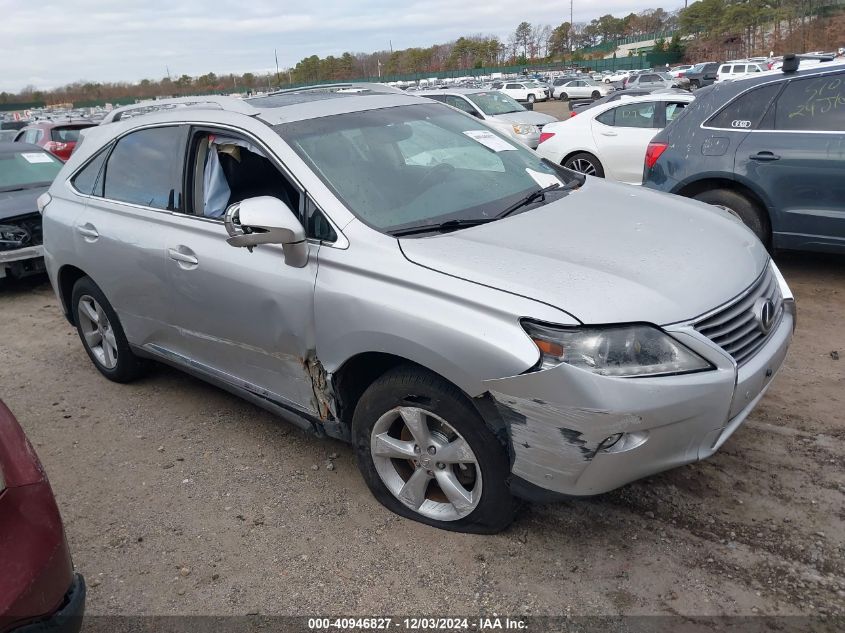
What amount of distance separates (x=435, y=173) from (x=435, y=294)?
101 centimetres

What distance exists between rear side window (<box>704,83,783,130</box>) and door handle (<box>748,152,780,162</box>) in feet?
0.87

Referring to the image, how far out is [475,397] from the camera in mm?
2510

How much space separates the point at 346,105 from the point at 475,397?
190 centimetres

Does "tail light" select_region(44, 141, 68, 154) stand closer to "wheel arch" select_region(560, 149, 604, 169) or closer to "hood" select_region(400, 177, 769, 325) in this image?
"wheel arch" select_region(560, 149, 604, 169)

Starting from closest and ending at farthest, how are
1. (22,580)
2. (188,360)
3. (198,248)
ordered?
1. (22,580)
2. (198,248)
3. (188,360)

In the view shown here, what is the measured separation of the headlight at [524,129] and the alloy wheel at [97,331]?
10.2 metres

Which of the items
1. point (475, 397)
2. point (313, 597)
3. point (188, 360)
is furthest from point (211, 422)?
point (475, 397)

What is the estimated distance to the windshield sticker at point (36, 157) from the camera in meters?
8.59

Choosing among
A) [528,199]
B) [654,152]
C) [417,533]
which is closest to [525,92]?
[654,152]

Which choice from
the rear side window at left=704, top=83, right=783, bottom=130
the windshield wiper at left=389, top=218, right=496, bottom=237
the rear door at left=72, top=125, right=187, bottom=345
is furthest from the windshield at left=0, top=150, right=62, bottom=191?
the rear side window at left=704, top=83, right=783, bottom=130

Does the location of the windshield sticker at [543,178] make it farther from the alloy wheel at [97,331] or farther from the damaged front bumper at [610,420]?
the alloy wheel at [97,331]

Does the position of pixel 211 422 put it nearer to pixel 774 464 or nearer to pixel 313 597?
pixel 313 597

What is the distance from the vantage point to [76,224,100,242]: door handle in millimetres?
4277

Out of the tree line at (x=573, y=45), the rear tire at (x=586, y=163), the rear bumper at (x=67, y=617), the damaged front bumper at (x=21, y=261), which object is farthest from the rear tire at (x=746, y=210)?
the tree line at (x=573, y=45)
